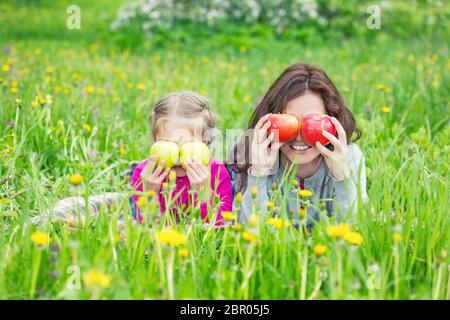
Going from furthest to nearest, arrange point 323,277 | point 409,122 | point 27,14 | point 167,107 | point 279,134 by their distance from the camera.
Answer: point 27,14 → point 409,122 → point 167,107 → point 279,134 → point 323,277

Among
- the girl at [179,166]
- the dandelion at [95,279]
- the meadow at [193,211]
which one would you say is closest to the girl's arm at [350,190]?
the meadow at [193,211]

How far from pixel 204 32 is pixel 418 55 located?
9.75 feet

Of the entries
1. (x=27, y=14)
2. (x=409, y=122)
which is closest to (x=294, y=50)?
(x=409, y=122)

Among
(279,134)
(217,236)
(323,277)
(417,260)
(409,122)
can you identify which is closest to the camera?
(323,277)

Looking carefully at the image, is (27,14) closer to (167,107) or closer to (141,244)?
(167,107)

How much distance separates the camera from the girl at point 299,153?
8.33 feet

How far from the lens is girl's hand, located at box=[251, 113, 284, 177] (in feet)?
8.21

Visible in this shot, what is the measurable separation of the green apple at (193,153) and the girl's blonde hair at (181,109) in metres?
0.33

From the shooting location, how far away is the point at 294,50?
768 centimetres

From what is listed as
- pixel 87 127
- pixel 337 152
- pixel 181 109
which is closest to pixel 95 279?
pixel 337 152

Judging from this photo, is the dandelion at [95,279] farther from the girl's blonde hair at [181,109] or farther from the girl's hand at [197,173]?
the girl's blonde hair at [181,109]

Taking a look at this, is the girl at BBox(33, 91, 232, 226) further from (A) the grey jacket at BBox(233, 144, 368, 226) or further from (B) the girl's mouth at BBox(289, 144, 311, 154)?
(B) the girl's mouth at BBox(289, 144, 311, 154)

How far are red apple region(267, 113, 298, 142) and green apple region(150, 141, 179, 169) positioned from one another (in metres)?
0.38

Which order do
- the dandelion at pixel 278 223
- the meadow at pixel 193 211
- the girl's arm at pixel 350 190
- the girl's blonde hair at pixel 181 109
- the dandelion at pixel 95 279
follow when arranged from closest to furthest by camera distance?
the dandelion at pixel 95 279 < the meadow at pixel 193 211 < the dandelion at pixel 278 223 < the girl's arm at pixel 350 190 < the girl's blonde hair at pixel 181 109
